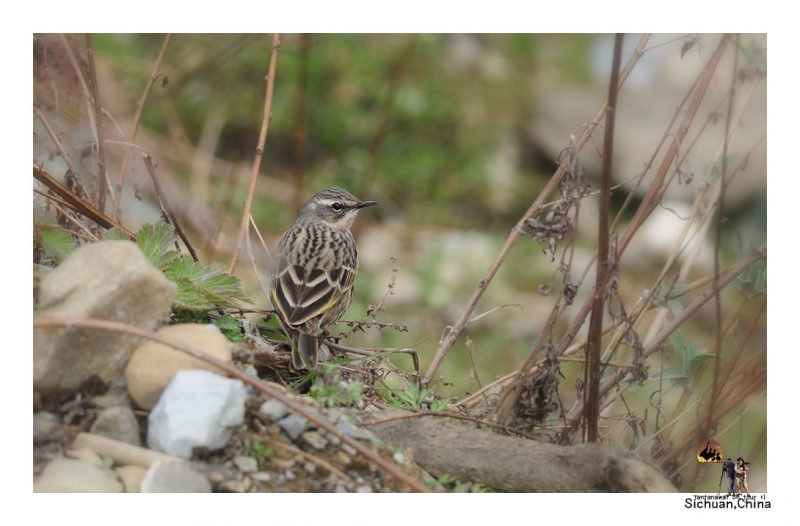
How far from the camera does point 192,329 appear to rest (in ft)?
13.2

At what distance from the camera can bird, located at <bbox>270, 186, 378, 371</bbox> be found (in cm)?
481

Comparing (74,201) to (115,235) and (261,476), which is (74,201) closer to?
(115,235)

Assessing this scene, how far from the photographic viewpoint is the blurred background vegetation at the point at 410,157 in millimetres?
7441

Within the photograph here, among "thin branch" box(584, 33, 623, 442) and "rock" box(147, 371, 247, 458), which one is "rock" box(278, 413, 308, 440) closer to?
"rock" box(147, 371, 247, 458)

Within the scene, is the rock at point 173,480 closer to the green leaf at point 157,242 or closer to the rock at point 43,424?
the rock at point 43,424

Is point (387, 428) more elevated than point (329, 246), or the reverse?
point (329, 246)

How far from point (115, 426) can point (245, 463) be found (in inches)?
23.0

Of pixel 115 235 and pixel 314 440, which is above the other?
pixel 115 235

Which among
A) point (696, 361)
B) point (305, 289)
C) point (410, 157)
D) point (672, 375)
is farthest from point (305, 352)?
point (410, 157)

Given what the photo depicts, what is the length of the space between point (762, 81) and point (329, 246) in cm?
287

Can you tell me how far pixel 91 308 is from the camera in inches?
146
